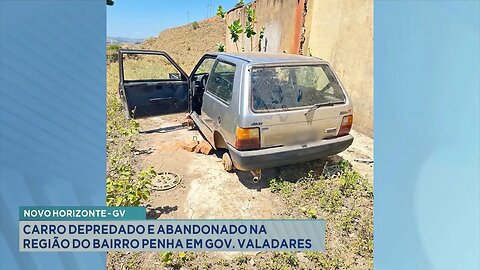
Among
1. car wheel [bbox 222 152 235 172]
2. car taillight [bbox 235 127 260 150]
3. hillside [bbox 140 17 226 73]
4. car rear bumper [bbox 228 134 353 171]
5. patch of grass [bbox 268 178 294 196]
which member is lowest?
patch of grass [bbox 268 178 294 196]

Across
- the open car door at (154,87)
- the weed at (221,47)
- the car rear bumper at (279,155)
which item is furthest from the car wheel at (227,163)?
the weed at (221,47)

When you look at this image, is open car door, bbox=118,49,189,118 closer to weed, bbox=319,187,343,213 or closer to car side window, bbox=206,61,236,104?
car side window, bbox=206,61,236,104

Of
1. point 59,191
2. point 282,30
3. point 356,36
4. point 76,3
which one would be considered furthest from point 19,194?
point 282,30

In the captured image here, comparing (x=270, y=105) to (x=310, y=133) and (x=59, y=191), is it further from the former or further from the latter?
(x=59, y=191)

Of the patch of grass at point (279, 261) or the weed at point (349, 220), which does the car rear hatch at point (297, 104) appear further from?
the patch of grass at point (279, 261)

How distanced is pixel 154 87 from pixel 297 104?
1.99 metres

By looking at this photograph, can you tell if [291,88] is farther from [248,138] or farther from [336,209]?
[336,209]

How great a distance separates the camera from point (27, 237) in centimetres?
205

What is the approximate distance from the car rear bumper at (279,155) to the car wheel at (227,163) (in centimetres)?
12

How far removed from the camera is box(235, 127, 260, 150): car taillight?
8.26ft

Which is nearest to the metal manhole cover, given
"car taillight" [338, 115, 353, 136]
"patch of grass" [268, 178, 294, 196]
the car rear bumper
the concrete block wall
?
the car rear bumper

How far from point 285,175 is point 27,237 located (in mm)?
1944

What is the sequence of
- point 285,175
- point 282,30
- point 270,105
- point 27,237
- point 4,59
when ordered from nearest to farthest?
point 4,59 → point 27,237 → point 270,105 → point 285,175 → point 282,30

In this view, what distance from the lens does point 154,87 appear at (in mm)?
3830
